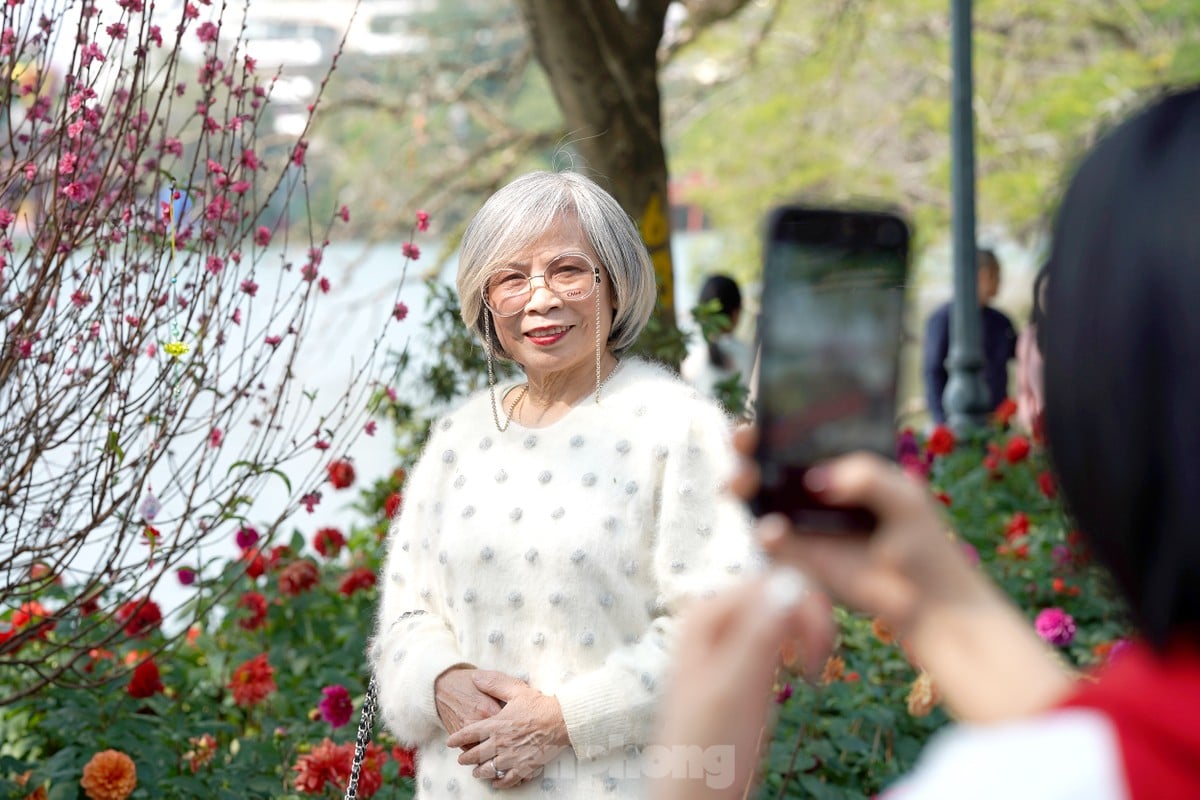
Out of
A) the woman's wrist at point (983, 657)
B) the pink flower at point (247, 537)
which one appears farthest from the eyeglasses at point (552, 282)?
the woman's wrist at point (983, 657)

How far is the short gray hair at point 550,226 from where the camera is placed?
2885 millimetres

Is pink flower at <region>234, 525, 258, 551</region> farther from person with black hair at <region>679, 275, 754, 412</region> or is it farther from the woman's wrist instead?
the woman's wrist

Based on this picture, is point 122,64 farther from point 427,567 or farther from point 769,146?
point 769,146

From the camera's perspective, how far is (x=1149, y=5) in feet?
52.1

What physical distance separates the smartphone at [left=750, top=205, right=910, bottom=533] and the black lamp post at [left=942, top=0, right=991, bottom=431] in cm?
699

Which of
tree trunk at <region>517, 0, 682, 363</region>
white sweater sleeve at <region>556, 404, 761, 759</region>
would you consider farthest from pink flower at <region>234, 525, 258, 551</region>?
tree trunk at <region>517, 0, 682, 363</region>

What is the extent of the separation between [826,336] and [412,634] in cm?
185

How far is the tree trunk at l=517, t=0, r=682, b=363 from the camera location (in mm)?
6574

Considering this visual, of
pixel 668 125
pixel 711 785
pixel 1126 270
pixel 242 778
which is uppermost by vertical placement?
pixel 668 125

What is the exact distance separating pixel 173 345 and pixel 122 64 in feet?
2.06

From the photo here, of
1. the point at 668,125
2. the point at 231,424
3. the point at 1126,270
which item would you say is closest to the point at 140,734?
the point at 231,424

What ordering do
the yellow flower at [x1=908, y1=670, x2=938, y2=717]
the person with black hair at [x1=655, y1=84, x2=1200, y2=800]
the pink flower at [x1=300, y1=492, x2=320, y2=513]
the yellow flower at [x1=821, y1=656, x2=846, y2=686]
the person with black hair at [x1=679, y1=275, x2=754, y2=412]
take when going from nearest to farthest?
the person with black hair at [x1=655, y1=84, x2=1200, y2=800], the pink flower at [x1=300, y1=492, x2=320, y2=513], the yellow flower at [x1=908, y1=670, x2=938, y2=717], the yellow flower at [x1=821, y1=656, x2=846, y2=686], the person with black hair at [x1=679, y1=275, x2=754, y2=412]

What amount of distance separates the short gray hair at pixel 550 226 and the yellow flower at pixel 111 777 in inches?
60.5

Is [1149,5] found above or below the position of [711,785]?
above
